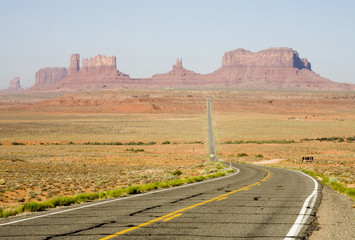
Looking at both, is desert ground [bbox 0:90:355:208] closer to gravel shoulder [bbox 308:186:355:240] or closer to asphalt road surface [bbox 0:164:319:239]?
asphalt road surface [bbox 0:164:319:239]

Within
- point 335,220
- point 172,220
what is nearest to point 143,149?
point 172,220

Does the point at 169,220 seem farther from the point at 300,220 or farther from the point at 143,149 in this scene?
the point at 143,149

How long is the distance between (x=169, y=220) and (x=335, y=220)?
4420 mm

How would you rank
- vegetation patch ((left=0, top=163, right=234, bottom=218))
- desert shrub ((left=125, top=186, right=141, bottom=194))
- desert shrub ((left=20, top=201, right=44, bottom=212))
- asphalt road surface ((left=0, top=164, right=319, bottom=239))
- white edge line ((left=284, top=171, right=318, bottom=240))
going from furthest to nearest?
desert shrub ((left=125, top=186, right=141, bottom=194)), desert shrub ((left=20, top=201, right=44, bottom=212)), vegetation patch ((left=0, top=163, right=234, bottom=218)), white edge line ((left=284, top=171, right=318, bottom=240)), asphalt road surface ((left=0, top=164, right=319, bottom=239))

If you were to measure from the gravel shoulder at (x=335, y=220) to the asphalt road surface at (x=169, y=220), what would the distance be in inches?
13.1

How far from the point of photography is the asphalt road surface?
8797 mm

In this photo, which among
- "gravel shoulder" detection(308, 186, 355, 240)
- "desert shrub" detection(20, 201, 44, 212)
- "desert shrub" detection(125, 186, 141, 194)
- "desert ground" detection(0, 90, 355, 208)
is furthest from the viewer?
"desert ground" detection(0, 90, 355, 208)

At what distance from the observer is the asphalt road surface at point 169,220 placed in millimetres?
8797

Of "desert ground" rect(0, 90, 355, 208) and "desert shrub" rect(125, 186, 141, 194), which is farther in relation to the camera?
"desert ground" rect(0, 90, 355, 208)

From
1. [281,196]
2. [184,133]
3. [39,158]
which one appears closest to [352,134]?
[184,133]

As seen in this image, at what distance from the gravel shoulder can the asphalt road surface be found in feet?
1.09

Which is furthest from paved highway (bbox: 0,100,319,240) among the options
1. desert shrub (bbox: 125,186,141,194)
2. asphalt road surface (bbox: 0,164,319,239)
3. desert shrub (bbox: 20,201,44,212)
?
desert shrub (bbox: 125,186,141,194)

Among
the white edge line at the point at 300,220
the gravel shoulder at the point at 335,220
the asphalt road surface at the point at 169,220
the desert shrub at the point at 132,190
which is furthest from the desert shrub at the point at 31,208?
the gravel shoulder at the point at 335,220

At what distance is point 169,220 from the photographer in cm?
1034
